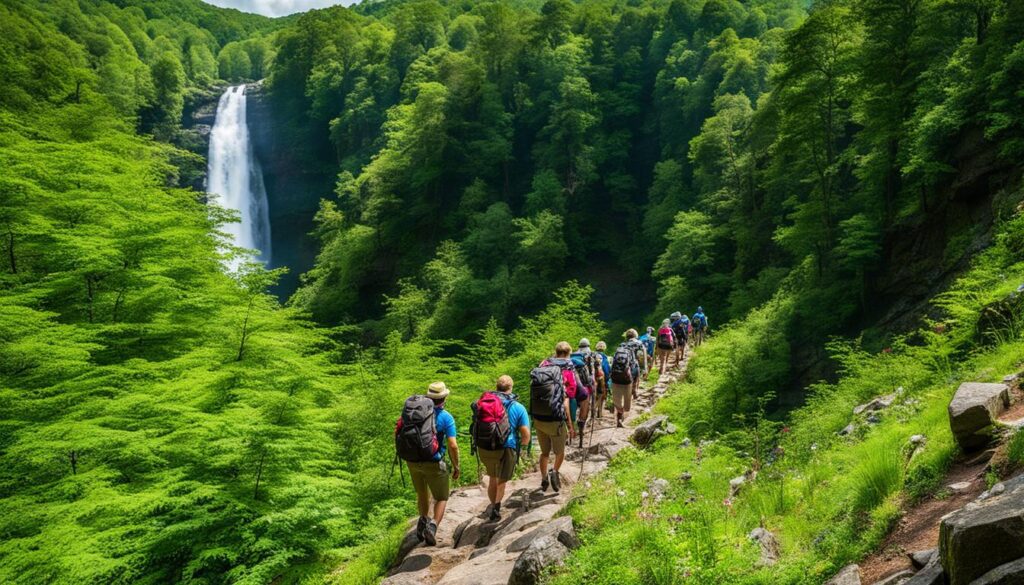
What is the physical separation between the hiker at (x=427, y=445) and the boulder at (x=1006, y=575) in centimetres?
459

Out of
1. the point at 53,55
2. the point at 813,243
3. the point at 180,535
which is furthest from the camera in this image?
the point at 53,55

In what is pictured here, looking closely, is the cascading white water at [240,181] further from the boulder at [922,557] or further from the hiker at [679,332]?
the boulder at [922,557]

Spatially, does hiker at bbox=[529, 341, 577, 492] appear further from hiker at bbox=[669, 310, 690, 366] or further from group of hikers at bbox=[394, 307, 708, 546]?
hiker at bbox=[669, 310, 690, 366]

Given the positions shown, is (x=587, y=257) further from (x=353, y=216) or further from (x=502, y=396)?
(x=502, y=396)

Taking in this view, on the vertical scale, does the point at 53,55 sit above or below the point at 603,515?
above

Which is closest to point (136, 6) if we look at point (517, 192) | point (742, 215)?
point (517, 192)

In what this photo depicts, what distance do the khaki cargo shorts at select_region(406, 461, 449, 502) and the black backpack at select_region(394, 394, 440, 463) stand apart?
0.13m

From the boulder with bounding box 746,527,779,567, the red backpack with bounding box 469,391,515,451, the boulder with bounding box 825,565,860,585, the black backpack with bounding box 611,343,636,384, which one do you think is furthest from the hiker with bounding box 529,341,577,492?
the boulder with bounding box 825,565,860,585

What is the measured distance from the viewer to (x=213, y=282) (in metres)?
12.3

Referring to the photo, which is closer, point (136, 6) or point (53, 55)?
point (53, 55)

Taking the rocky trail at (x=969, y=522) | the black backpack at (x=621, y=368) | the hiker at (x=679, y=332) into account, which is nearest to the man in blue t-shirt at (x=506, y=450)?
the rocky trail at (x=969, y=522)

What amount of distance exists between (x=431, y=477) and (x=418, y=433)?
2.08ft

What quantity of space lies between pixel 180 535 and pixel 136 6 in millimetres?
116024

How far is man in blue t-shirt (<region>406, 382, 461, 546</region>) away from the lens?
615 cm
